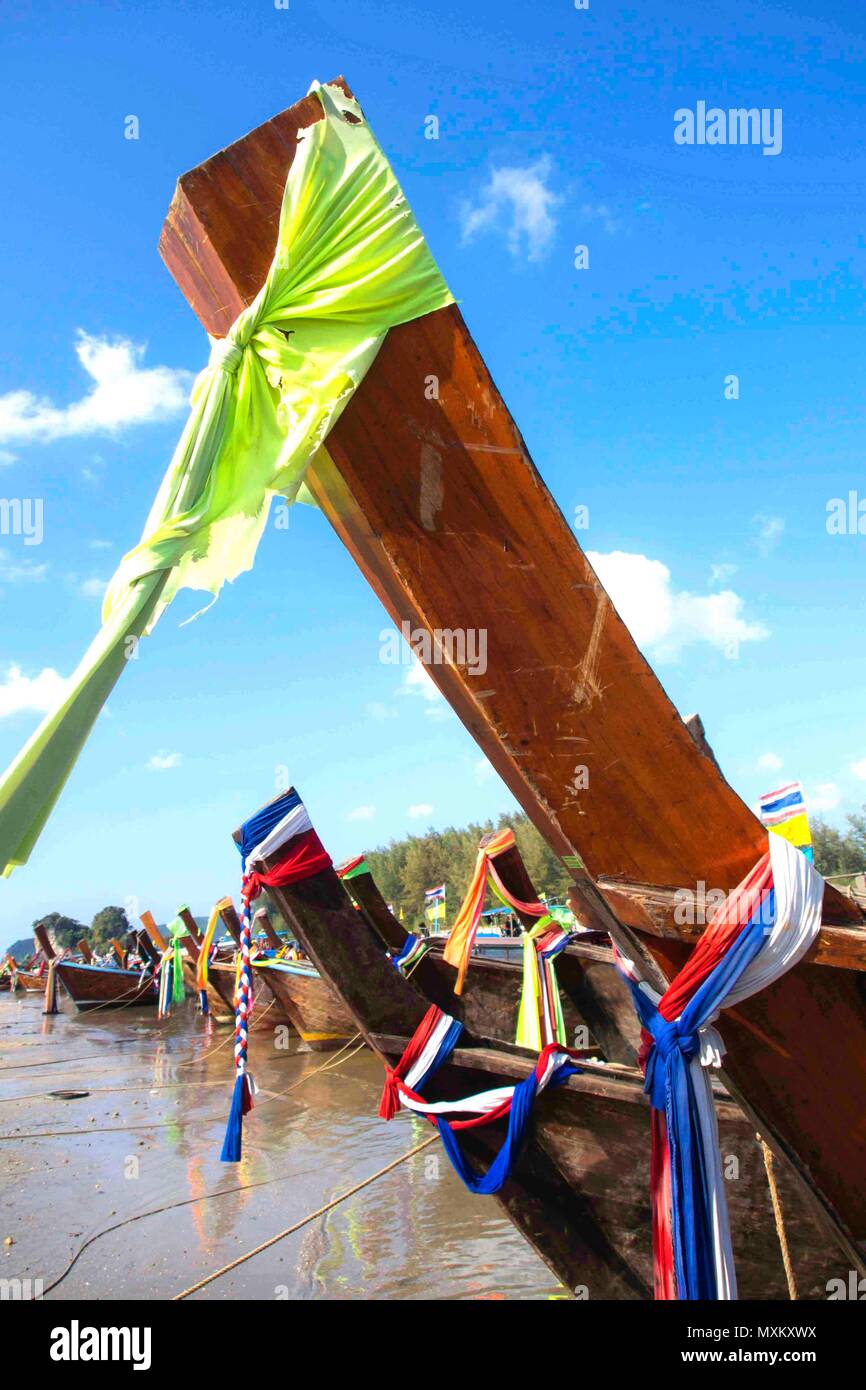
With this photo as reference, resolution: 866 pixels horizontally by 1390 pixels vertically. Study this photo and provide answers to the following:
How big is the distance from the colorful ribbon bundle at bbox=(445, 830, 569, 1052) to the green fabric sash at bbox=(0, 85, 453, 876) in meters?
5.27

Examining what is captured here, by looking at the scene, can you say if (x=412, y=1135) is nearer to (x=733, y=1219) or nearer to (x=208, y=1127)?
(x=208, y=1127)

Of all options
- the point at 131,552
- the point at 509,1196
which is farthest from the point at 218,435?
the point at 509,1196

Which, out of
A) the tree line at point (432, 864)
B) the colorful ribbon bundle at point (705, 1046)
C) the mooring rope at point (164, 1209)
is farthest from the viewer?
the tree line at point (432, 864)

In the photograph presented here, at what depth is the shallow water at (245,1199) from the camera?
4734mm

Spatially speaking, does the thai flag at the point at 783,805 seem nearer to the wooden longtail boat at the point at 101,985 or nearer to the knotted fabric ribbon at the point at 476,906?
the knotted fabric ribbon at the point at 476,906

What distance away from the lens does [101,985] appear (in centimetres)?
2412

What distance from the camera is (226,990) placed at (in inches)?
723

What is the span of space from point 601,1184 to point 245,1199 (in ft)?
13.8

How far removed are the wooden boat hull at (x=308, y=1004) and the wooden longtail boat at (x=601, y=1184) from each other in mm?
10285

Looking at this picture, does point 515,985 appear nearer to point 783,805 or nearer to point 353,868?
point 353,868

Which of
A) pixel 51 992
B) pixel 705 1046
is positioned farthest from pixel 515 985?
pixel 51 992

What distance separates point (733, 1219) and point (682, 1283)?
120 cm

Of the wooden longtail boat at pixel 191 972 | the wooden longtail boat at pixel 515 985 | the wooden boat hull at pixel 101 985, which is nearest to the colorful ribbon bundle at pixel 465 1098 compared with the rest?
the wooden longtail boat at pixel 515 985

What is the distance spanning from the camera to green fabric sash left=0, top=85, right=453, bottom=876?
1.82 metres
